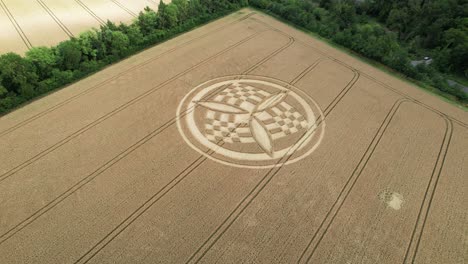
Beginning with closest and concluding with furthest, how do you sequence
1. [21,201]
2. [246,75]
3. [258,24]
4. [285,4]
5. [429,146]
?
[21,201] < [429,146] < [246,75] < [258,24] < [285,4]

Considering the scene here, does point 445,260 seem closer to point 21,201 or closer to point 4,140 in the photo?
point 21,201

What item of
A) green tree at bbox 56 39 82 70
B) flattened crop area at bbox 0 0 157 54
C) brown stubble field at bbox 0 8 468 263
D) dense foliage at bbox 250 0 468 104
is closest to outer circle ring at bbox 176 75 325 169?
→ brown stubble field at bbox 0 8 468 263

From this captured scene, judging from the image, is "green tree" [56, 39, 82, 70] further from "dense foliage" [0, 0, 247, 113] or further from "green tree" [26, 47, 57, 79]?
"green tree" [26, 47, 57, 79]


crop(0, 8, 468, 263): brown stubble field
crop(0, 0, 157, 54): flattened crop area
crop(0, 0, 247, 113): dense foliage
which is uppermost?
crop(0, 0, 157, 54): flattened crop area

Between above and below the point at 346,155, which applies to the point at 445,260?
below

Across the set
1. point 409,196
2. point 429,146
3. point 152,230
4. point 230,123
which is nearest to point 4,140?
point 152,230

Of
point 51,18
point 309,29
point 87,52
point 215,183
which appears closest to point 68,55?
point 87,52
